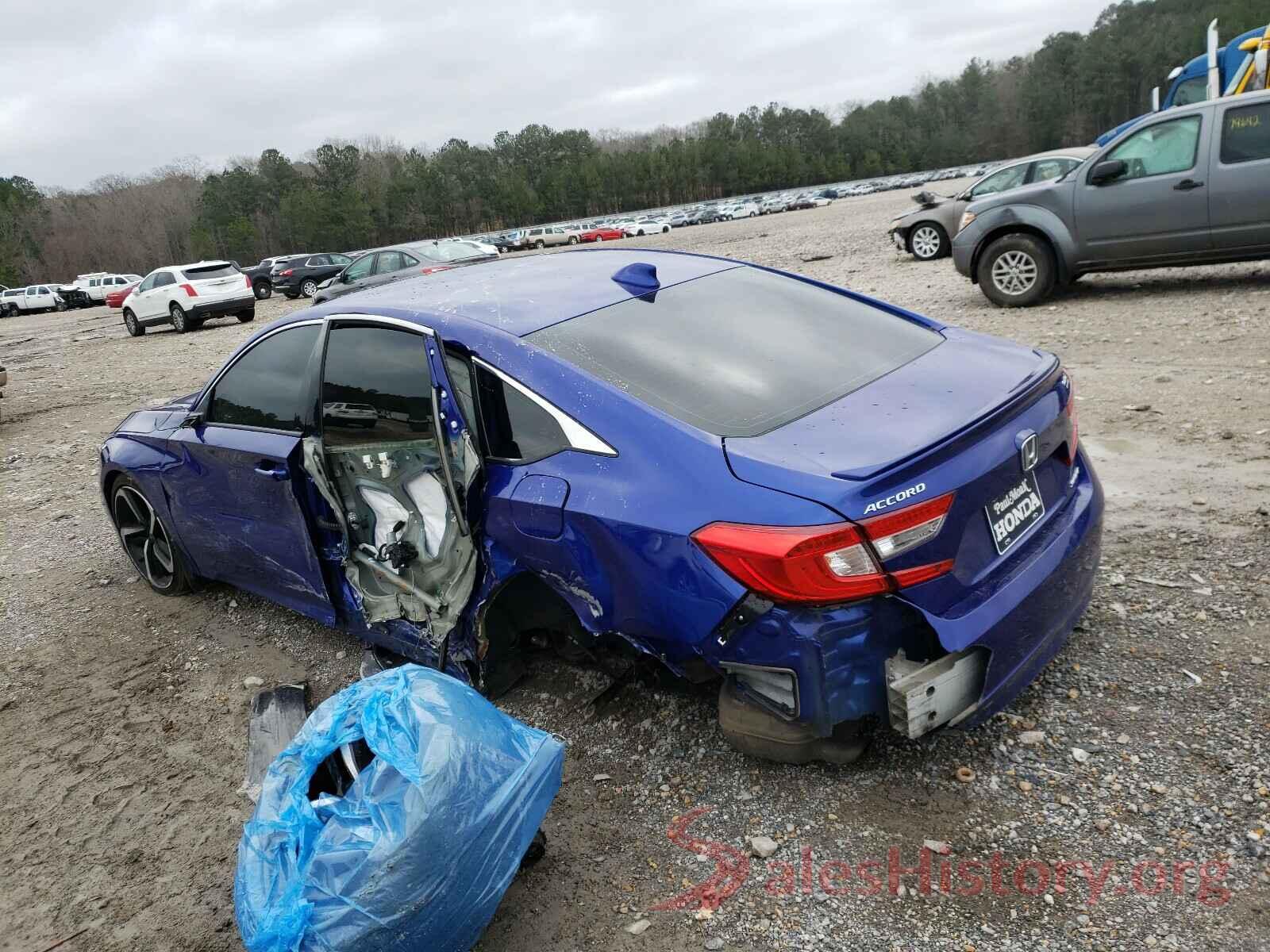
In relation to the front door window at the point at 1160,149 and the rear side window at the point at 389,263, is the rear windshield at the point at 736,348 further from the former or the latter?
the rear side window at the point at 389,263

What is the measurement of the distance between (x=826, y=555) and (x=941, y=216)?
564 inches

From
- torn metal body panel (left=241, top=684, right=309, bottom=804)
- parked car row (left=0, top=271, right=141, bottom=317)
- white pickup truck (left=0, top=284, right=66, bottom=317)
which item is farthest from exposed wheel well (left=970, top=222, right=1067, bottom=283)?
white pickup truck (left=0, top=284, right=66, bottom=317)

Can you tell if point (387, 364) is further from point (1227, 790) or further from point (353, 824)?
point (1227, 790)

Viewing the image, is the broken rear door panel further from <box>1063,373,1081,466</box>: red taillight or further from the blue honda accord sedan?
<box>1063,373,1081,466</box>: red taillight

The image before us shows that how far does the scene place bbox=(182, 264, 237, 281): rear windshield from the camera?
2184cm

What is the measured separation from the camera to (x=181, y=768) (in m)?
3.50

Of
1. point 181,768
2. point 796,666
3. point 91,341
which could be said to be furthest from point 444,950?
point 91,341

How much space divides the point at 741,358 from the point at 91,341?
972 inches

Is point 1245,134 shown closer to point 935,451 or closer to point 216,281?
point 935,451

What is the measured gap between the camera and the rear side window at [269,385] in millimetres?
3803

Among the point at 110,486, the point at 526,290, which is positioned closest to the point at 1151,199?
the point at 526,290

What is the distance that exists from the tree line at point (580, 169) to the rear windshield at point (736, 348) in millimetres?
89565

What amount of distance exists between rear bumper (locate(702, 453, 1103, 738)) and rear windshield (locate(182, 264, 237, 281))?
22.5 meters

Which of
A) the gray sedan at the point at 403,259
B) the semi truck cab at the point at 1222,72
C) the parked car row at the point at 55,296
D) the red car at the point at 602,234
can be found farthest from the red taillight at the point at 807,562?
the red car at the point at 602,234
